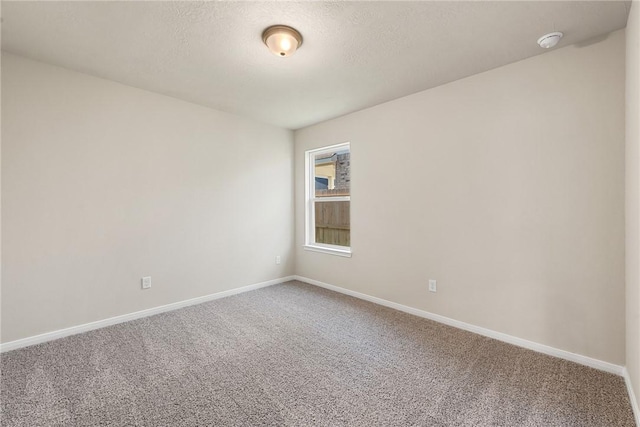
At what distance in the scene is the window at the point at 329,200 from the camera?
13.0 ft

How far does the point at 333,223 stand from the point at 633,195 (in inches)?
119

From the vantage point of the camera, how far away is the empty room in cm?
176

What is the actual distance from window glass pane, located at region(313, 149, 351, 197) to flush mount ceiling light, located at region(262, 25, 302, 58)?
195 cm

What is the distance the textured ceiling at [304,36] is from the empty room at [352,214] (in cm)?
2

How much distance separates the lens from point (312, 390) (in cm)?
182

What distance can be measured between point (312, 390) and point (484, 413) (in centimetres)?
100

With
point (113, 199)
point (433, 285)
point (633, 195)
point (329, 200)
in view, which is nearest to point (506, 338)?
point (433, 285)

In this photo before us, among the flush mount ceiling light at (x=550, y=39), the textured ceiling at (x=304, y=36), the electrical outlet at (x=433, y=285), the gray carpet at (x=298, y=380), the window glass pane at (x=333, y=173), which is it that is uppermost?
the textured ceiling at (x=304, y=36)

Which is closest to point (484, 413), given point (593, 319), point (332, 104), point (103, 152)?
point (593, 319)

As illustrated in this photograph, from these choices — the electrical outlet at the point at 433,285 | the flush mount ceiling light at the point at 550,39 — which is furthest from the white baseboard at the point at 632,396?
the flush mount ceiling light at the point at 550,39

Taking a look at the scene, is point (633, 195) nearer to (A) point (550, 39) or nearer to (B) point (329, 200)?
(A) point (550, 39)

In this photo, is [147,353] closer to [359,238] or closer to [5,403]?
[5,403]

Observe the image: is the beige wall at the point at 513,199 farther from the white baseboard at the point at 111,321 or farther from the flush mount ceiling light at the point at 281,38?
the white baseboard at the point at 111,321

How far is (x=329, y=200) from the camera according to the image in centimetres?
418
